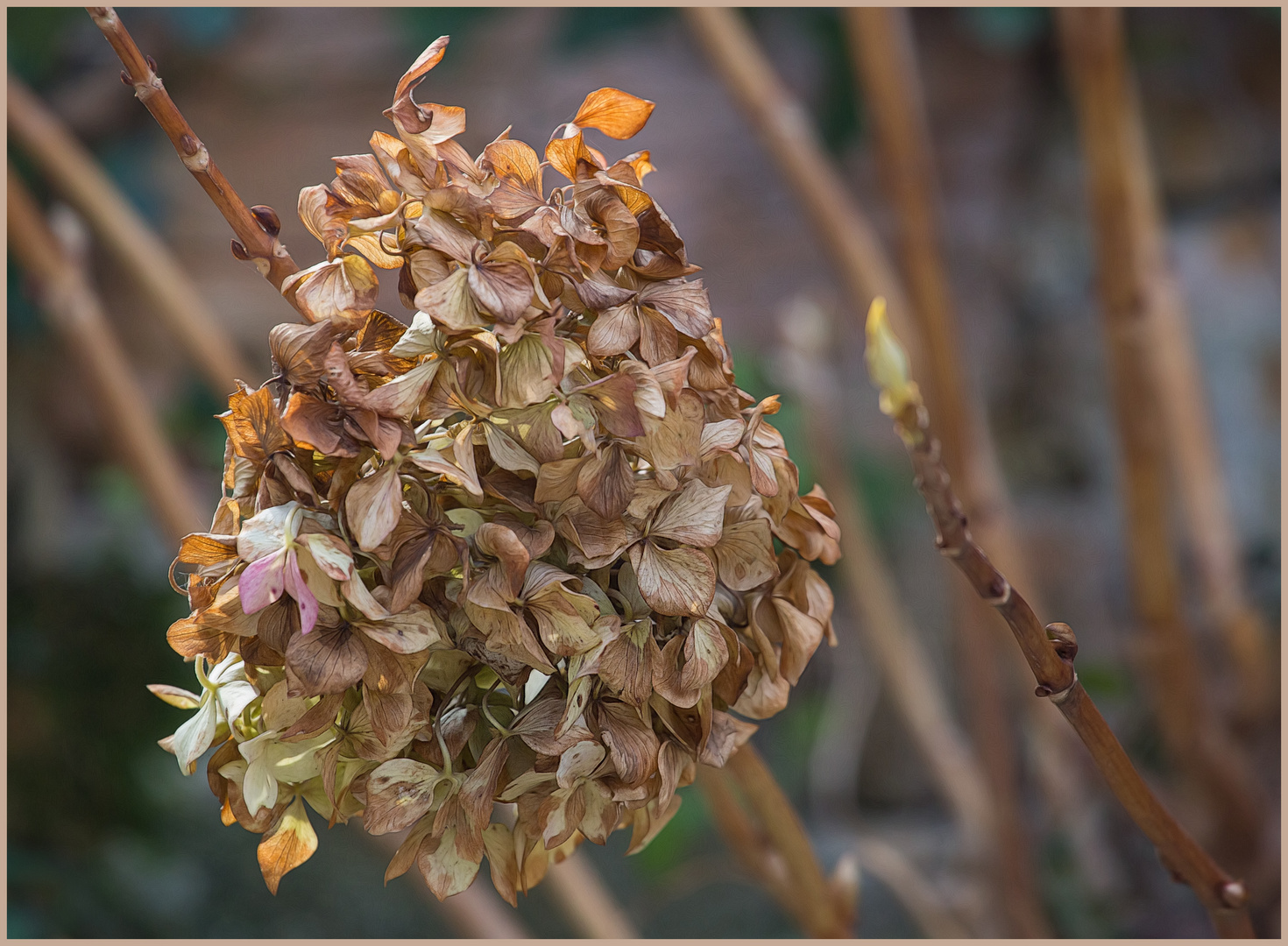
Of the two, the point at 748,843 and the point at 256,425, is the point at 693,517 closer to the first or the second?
the point at 256,425

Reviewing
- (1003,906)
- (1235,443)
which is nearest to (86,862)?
(1003,906)

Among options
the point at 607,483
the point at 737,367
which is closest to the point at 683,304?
the point at 607,483

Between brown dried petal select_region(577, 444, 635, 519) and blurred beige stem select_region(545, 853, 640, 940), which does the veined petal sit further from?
blurred beige stem select_region(545, 853, 640, 940)

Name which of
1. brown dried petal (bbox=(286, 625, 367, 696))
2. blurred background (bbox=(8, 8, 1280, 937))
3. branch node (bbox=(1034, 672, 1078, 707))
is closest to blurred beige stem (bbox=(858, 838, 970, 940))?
blurred background (bbox=(8, 8, 1280, 937))

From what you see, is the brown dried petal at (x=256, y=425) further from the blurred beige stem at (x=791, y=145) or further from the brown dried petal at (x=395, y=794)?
the blurred beige stem at (x=791, y=145)

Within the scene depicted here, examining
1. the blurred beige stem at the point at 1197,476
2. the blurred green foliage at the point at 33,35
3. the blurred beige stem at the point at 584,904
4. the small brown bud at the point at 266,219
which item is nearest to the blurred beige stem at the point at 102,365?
the blurred beige stem at the point at 584,904

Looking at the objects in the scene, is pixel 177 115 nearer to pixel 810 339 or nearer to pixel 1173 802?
pixel 810 339
